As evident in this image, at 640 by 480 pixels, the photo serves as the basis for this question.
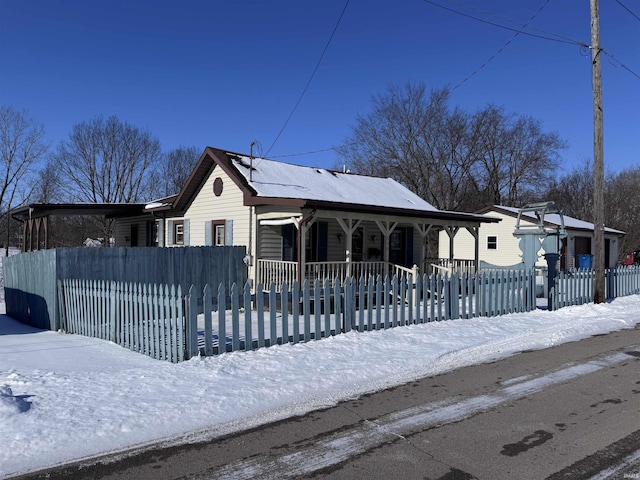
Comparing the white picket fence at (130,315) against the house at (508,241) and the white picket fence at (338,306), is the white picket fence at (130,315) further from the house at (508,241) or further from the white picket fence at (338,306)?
the house at (508,241)

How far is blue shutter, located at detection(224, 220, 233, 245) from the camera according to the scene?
51.6 ft

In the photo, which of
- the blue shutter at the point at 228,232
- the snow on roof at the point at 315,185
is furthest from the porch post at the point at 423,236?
the blue shutter at the point at 228,232

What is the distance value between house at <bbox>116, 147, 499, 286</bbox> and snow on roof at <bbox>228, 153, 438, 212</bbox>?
4 centimetres

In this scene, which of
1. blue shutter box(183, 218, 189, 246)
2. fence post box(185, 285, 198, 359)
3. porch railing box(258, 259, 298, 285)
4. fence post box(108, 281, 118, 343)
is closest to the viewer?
fence post box(185, 285, 198, 359)

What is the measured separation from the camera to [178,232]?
1875 cm

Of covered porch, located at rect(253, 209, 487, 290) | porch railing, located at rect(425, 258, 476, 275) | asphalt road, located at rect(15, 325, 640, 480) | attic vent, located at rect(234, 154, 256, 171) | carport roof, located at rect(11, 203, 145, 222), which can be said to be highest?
attic vent, located at rect(234, 154, 256, 171)

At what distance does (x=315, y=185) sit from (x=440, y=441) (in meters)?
12.7

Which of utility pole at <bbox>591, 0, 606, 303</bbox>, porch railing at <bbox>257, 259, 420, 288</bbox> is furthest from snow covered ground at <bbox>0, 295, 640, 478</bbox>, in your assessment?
utility pole at <bbox>591, 0, 606, 303</bbox>

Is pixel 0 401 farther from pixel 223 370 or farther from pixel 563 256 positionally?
pixel 563 256

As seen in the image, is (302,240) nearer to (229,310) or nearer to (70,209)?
(229,310)

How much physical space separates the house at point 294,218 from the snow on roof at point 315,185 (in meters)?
0.04

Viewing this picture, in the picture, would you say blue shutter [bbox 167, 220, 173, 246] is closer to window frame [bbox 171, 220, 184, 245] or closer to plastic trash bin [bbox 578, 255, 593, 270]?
window frame [bbox 171, 220, 184, 245]

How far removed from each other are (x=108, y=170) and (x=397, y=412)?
4782 cm

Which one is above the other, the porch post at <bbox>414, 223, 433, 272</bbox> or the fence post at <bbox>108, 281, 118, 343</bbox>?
the porch post at <bbox>414, 223, 433, 272</bbox>
